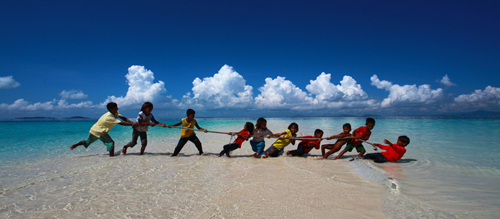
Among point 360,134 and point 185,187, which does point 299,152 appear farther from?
point 185,187

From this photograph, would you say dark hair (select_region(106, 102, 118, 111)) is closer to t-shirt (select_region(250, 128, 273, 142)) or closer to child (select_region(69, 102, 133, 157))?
child (select_region(69, 102, 133, 157))

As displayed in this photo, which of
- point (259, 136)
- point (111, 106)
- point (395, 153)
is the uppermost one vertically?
point (111, 106)

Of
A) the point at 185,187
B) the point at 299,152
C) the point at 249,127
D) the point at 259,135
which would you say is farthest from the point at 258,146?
the point at 185,187

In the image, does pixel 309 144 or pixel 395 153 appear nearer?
pixel 395 153

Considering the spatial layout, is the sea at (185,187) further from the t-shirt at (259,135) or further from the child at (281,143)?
the t-shirt at (259,135)

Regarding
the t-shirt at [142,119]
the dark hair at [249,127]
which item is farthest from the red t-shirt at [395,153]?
the t-shirt at [142,119]

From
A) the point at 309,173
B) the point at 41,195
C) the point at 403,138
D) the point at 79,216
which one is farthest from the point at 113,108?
the point at 403,138

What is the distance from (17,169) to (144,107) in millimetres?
3550

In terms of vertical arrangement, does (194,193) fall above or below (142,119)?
below

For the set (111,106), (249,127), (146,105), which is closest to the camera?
(111,106)

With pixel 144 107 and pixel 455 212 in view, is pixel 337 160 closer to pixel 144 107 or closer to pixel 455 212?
pixel 455 212

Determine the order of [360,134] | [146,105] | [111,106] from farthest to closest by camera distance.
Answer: [146,105]
[111,106]
[360,134]

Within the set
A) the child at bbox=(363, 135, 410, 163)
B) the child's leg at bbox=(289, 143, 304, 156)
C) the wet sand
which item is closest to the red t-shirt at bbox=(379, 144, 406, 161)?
the child at bbox=(363, 135, 410, 163)

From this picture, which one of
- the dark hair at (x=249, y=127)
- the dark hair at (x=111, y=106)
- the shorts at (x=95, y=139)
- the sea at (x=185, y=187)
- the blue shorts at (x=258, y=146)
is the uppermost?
the dark hair at (x=111, y=106)
